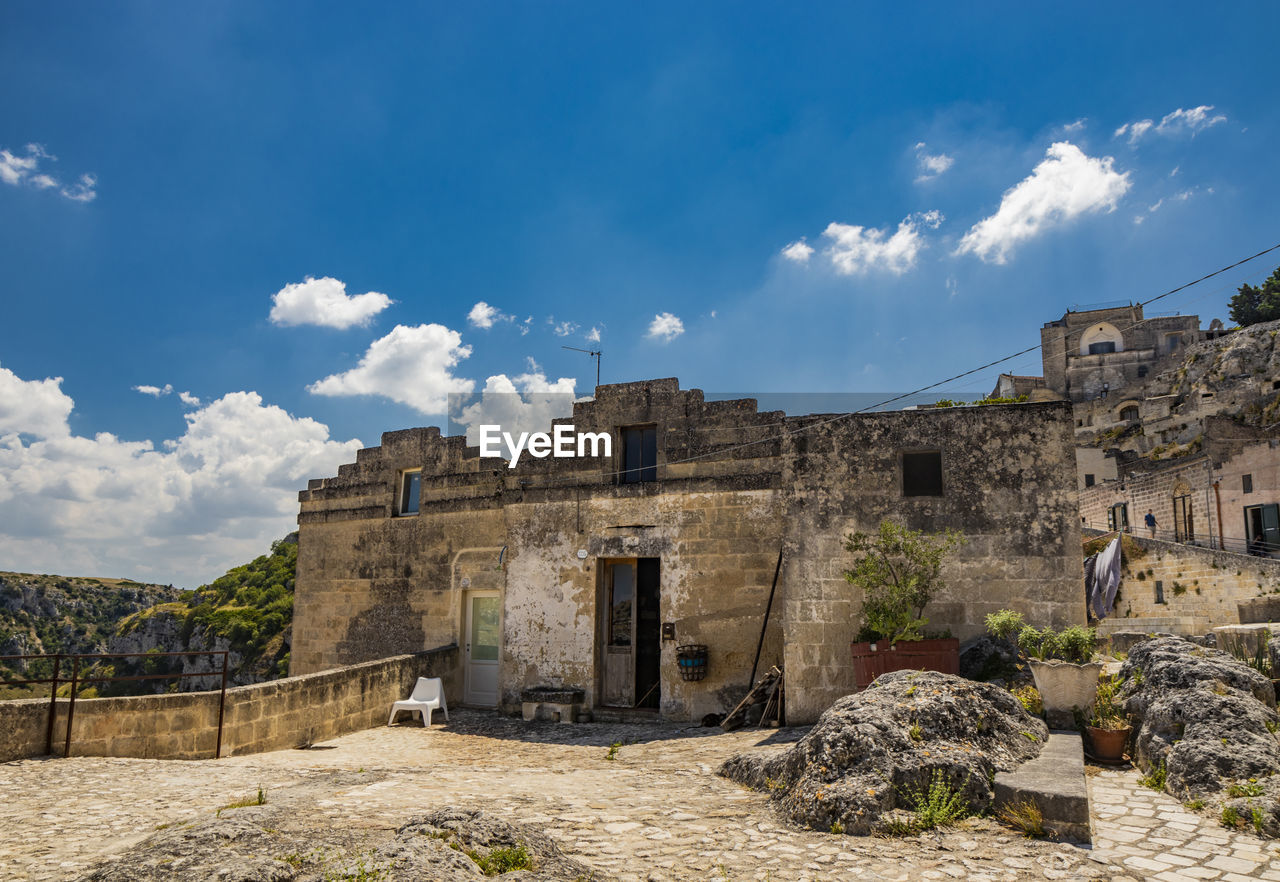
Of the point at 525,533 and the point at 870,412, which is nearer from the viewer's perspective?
the point at 870,412

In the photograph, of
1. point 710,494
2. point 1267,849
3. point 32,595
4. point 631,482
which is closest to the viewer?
point 1267,849

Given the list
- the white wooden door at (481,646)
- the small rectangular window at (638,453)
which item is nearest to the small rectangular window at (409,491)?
the white wooden door at (481,646)

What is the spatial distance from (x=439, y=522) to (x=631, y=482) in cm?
405

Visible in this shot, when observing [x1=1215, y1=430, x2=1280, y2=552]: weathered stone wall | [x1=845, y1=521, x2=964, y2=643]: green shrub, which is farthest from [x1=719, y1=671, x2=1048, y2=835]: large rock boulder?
[x1=1215, y1=430, x2=1280, y2=552]: weathered stone wall

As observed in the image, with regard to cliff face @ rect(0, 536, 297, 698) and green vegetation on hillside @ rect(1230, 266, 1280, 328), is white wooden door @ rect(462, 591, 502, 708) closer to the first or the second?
cliff face @ rect(0, 536, 297, 698)

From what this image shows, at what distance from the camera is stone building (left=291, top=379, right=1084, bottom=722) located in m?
9.69

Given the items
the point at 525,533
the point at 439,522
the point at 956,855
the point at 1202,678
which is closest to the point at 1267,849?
the point at 956,855

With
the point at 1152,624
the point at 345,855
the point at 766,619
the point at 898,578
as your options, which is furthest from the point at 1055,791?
the point at 1152,624

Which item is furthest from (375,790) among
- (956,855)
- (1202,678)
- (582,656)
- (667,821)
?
(1202,678)

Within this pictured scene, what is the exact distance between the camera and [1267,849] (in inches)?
178

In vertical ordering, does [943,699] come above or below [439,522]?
below

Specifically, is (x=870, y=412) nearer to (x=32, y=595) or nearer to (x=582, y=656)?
(x=582, y=656)

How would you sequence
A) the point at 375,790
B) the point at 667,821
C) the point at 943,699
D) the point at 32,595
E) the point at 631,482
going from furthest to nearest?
the point at 32,595
the point at 631,482
the point at 375,790
the point at 943,699
the point at 667,821

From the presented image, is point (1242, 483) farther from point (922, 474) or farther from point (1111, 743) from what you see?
point (1111, 743)
